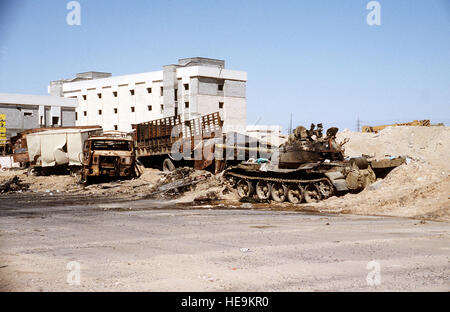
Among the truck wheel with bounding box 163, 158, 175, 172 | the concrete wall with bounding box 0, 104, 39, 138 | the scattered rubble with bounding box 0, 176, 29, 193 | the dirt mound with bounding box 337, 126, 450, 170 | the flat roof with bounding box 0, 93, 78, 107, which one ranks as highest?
the flat roof with bounding box 0, 93, 78, 107

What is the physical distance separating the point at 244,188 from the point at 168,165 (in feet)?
23.5

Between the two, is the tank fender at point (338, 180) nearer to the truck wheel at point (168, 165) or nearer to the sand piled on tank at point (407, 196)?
the sand piled on tank at point (407, 196)

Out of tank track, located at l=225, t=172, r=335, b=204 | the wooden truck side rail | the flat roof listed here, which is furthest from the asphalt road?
the flat roof

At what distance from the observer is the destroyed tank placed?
811 inches

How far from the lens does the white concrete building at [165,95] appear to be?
61.4 metres

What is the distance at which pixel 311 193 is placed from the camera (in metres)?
21.2

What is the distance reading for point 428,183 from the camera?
20.2m

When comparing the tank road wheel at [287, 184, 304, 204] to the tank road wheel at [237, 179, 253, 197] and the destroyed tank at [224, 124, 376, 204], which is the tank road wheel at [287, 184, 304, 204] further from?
the tank road wheel at [237, 179, 253, 197]

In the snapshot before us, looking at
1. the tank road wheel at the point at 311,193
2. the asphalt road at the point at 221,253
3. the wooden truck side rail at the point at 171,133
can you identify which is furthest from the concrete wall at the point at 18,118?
the asphalt road at the point at 221,253

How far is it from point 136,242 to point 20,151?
1161 inches

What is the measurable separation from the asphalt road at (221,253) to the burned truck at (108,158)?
12488mm

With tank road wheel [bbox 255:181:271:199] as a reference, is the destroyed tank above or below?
above
